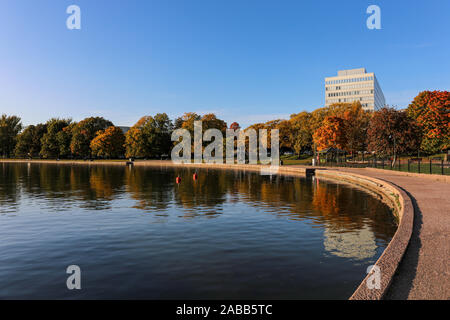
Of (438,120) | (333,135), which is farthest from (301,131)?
(438,120)

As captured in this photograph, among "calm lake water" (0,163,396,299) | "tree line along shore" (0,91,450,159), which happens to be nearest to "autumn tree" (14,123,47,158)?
"tree line along shore" (0,91,450,159)

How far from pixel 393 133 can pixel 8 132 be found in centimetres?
14734

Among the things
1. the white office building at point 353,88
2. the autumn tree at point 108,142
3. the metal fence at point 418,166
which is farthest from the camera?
the white office building at point 353,88

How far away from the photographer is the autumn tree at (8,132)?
139000 mm

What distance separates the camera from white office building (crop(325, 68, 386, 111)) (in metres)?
176

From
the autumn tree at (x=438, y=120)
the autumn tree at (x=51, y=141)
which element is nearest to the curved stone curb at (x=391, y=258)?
the autumn tree at (x=438, y=120)

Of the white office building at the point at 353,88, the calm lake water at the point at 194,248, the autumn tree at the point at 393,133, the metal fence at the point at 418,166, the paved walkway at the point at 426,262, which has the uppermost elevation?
Result: the white office building at the point at 353,88

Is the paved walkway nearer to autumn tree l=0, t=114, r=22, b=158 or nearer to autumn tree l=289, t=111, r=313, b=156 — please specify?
autumn tree l=289, t=111, r=313, b=156

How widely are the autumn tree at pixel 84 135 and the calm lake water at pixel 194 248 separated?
329ft

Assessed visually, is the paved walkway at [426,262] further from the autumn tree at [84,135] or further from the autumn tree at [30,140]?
the autumn tree at [30,140]

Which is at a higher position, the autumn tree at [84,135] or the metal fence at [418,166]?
the autumn tree at [84,135]

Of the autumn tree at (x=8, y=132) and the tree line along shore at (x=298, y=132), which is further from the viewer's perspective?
the autumn tree at (x=8, y=132)

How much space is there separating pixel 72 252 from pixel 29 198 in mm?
17011
